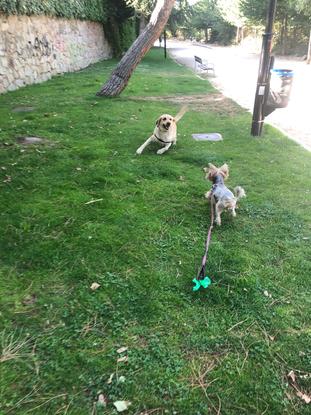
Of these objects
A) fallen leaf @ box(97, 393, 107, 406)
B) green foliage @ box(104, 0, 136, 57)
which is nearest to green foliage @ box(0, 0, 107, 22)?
green foliage @ box(104, 0, 136, 57)

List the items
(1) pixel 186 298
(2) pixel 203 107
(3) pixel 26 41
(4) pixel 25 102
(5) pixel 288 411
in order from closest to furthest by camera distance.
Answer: (5) pixel 288 411
(1) pixel 186 298
(4) pixel 25 102
(2) pixel 203 107
(3) pixel 26 41

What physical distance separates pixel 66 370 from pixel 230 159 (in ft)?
15.7

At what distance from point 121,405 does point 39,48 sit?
14194 millimetres

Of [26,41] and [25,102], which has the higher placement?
[26,41]

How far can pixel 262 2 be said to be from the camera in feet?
125

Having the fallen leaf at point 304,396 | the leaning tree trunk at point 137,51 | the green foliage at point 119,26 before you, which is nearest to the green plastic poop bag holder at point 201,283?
the fallen leaf at point 304,396

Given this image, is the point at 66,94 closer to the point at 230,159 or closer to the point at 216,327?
the point at 230,159

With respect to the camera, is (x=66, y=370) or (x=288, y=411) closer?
(x=288, y=411)

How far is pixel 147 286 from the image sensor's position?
311 centimetres

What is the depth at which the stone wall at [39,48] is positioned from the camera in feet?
37.3

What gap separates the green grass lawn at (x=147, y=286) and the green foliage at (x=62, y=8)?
297 inches

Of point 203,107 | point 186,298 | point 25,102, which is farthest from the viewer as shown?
point 203,107

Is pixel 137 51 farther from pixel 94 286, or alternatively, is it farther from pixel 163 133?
pixel 94 286

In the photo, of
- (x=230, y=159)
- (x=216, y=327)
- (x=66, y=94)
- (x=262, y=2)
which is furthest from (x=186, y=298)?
(x=262, y=2)
